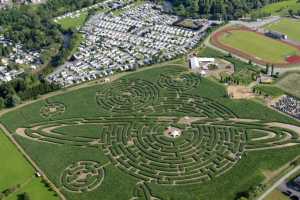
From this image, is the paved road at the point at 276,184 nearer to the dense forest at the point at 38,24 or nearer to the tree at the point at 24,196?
the tree at the point at 24,196

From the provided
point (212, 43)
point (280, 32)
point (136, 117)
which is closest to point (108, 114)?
point (136, 117)

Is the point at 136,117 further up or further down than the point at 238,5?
further down

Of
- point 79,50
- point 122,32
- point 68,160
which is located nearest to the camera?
point 68,160

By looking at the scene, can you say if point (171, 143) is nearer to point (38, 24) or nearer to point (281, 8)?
point (38, 24)

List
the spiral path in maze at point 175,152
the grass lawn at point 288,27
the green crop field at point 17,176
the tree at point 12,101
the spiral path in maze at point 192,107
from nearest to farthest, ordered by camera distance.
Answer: the green crop field at point 17,176
the spiral path in maze at point 175,152
the spiral path in maze at point 192,107
the tree at point 12,101
the grass lawn at point 288,27

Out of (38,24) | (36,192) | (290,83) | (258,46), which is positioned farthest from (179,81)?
(38,24)

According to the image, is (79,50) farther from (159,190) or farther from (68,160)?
(159,190)

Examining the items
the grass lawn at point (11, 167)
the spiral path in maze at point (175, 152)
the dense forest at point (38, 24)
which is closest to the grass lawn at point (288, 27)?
the spiral path in maze at point (175, 152)

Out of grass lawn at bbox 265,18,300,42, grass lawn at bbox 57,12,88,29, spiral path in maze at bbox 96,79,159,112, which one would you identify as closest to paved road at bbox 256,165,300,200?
spiral path in maze at bbox 96,79,159,112
